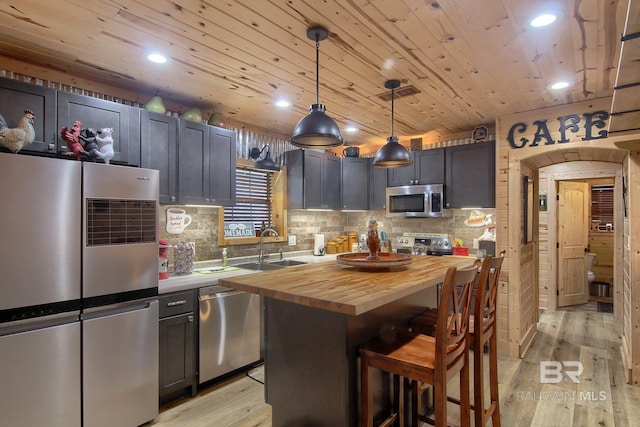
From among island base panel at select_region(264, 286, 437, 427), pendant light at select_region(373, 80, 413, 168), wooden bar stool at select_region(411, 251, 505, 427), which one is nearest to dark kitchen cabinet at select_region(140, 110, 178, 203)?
island base panel at select_region(264, 286, 437, 427)

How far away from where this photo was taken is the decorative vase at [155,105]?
2.92 metres

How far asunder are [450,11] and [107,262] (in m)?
2.55

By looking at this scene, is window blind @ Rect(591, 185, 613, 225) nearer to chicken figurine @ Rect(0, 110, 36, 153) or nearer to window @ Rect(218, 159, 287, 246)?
window @ Rect(218, 159, 287, 246)

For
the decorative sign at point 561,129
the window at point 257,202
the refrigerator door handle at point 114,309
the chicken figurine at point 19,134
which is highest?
the decorative sign at point 561,129

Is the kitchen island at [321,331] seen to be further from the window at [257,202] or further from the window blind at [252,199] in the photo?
the window blind at [252,199]

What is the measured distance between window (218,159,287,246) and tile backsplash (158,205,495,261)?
0.13m

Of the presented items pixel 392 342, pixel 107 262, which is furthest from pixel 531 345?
pixel 107 262

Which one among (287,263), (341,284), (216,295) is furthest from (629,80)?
(287,263)

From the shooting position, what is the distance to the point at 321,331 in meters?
1.79

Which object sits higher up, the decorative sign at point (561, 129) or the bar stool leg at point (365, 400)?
the decorative sign at point (561, 129)

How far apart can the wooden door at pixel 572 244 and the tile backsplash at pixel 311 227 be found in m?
2.12

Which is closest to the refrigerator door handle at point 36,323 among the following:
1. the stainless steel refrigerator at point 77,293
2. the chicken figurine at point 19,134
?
the stainless steel refrigerator at point 77,293

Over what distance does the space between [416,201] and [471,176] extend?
715 millimetres

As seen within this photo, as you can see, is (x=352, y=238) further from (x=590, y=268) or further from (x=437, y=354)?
(x=590, y=268)
